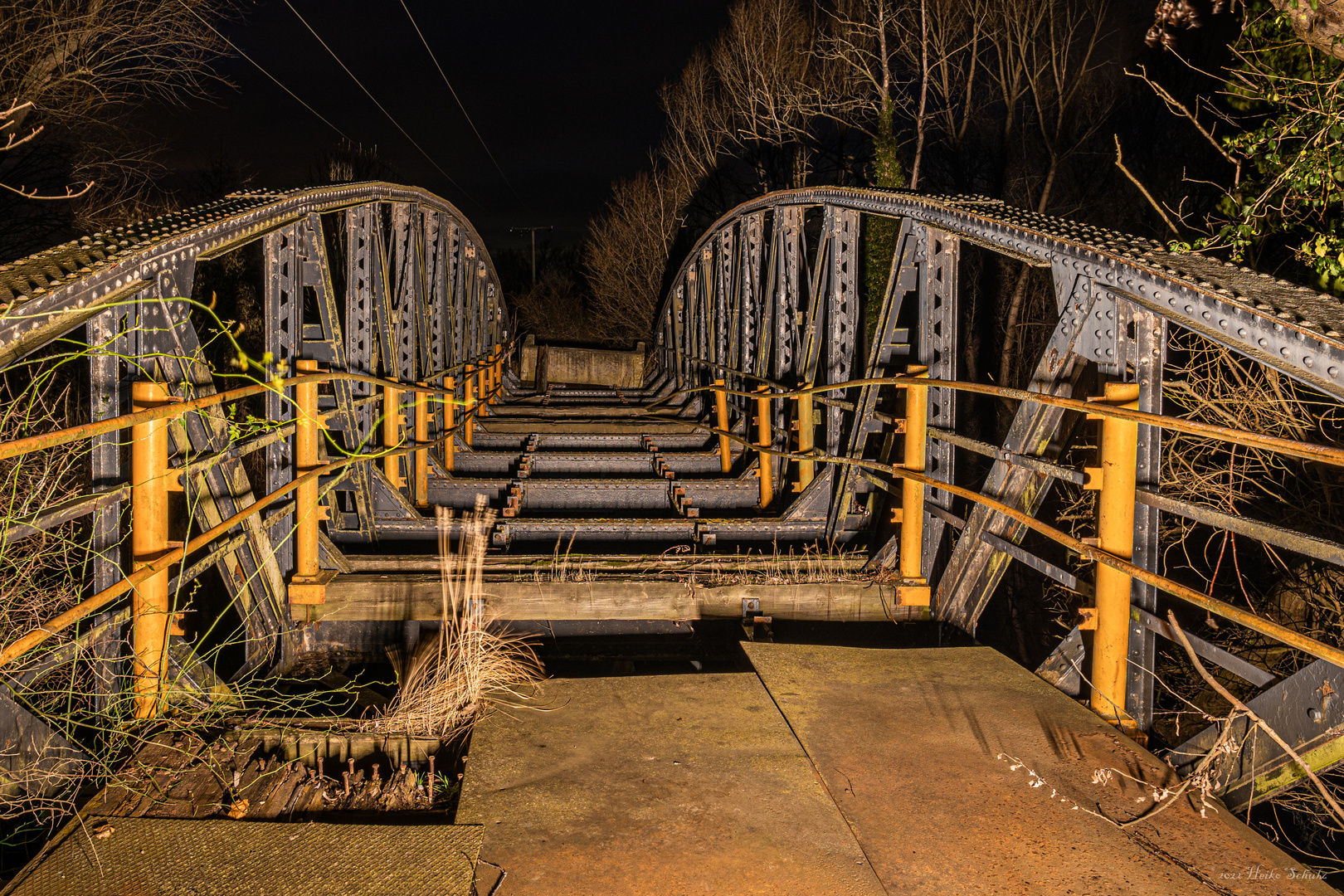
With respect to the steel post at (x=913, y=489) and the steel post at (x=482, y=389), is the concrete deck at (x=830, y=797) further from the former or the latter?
the steel post at (x=482, y=389)

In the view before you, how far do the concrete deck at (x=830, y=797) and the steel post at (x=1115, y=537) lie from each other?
186 mm

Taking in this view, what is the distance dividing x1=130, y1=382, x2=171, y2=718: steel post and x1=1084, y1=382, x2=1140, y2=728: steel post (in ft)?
11.6

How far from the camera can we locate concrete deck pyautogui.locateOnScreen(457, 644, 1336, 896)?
247cm

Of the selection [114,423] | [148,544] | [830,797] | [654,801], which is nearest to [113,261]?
[114,423]

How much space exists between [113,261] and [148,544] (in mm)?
1046

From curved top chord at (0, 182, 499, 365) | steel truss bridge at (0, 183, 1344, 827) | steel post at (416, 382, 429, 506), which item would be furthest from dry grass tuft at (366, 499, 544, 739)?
steel post at (416, 382, 429, 506)

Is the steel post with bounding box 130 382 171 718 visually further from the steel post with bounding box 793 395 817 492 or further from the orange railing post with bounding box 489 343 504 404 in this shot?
the orange railing post with bounding box 489 343 504 404

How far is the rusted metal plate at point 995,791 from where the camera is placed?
2.47 metres

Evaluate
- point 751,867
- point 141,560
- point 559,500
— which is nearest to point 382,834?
point 751,867

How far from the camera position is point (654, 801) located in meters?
2.86

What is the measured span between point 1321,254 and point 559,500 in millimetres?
5949

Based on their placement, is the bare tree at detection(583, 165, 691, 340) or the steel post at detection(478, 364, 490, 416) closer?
the steel post at detection(478, 364, 490, 416)

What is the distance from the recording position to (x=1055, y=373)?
13.2ft

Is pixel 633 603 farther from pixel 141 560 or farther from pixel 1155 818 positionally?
pixel 1155 818
